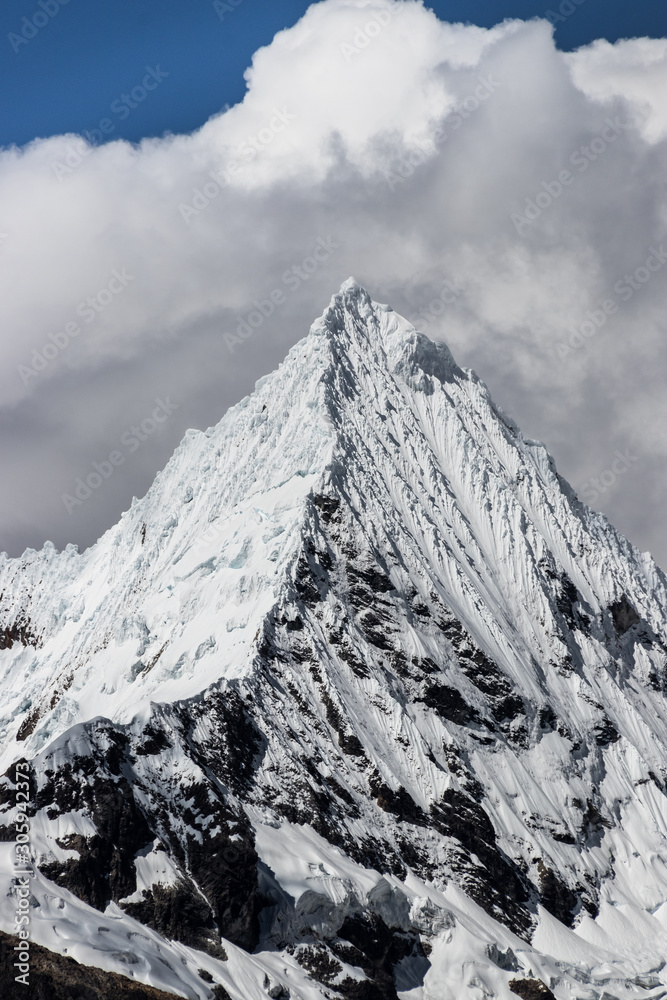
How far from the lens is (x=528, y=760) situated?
495ft

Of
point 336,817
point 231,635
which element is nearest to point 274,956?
point 336,817

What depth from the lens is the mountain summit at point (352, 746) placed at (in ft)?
334

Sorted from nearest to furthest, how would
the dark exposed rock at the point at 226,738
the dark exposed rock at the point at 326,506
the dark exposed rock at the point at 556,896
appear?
the dark exposed rock at the point at 226,738
the dark exposed rock at the point at 556,896
the dark exposed rock at the point at 326,506

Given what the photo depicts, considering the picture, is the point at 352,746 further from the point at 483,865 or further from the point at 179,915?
the point at 179,915

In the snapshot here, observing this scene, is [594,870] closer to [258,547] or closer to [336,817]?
[336,817]

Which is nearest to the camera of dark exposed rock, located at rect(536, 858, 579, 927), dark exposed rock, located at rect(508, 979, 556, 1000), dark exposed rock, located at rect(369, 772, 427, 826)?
dark exposed rock, located at rect(508, 979, 556, 1000)

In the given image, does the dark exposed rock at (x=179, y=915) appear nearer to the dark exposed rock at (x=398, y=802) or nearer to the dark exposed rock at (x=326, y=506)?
the dark exposed rock at (x=398, y=802)

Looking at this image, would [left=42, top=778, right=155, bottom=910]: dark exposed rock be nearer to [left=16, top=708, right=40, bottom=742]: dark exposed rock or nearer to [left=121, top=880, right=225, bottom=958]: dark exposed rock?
[left=121, top=880, right=225, bottom=958]: dark exposed rock

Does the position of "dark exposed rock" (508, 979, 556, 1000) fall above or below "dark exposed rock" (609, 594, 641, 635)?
below

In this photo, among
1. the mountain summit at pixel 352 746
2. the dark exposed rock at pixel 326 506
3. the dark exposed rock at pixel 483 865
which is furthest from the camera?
the dark exposed rock at pixel 326 506

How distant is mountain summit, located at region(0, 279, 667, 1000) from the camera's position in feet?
334

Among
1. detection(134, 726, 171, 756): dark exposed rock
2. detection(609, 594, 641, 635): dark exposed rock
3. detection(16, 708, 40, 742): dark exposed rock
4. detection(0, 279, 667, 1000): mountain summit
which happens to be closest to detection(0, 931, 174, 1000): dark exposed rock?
detection(0, 279, 667, 1000): mountain summit

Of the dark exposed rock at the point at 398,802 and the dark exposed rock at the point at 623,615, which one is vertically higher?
the dark exposed rock at the point at 623,615

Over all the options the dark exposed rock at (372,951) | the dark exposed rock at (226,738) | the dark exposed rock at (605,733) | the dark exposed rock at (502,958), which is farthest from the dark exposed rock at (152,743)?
the dark exposed rock at (605,733)
